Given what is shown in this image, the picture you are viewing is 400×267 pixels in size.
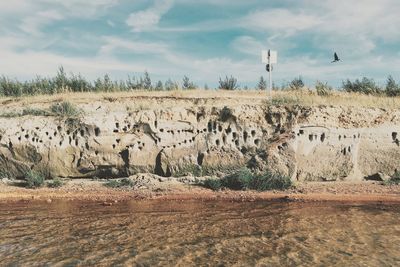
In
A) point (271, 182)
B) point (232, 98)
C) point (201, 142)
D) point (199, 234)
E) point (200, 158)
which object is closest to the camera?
point (199, 234)

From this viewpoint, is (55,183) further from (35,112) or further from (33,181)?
(35,112)

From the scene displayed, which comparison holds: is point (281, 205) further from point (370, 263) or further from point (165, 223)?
point (370, 263)

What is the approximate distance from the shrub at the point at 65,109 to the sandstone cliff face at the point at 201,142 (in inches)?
10.9

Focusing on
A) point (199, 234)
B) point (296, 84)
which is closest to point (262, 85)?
point (296, 84)

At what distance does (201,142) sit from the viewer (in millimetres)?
16062

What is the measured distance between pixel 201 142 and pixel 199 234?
272 inches

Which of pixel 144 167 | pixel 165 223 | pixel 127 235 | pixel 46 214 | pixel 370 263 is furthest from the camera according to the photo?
pixel 144 167

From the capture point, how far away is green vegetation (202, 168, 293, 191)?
47.9 ft

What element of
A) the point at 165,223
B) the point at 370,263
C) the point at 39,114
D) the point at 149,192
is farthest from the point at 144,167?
the point at 370,263

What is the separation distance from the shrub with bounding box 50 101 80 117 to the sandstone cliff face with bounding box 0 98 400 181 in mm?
277

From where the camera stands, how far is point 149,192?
14.1 meters

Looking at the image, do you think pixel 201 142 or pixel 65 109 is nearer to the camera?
pixel 201 142

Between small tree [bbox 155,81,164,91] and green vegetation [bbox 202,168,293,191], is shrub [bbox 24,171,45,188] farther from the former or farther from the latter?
small tree [bbox 155,81,164,91]

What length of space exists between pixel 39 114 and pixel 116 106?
2630 millimetres
